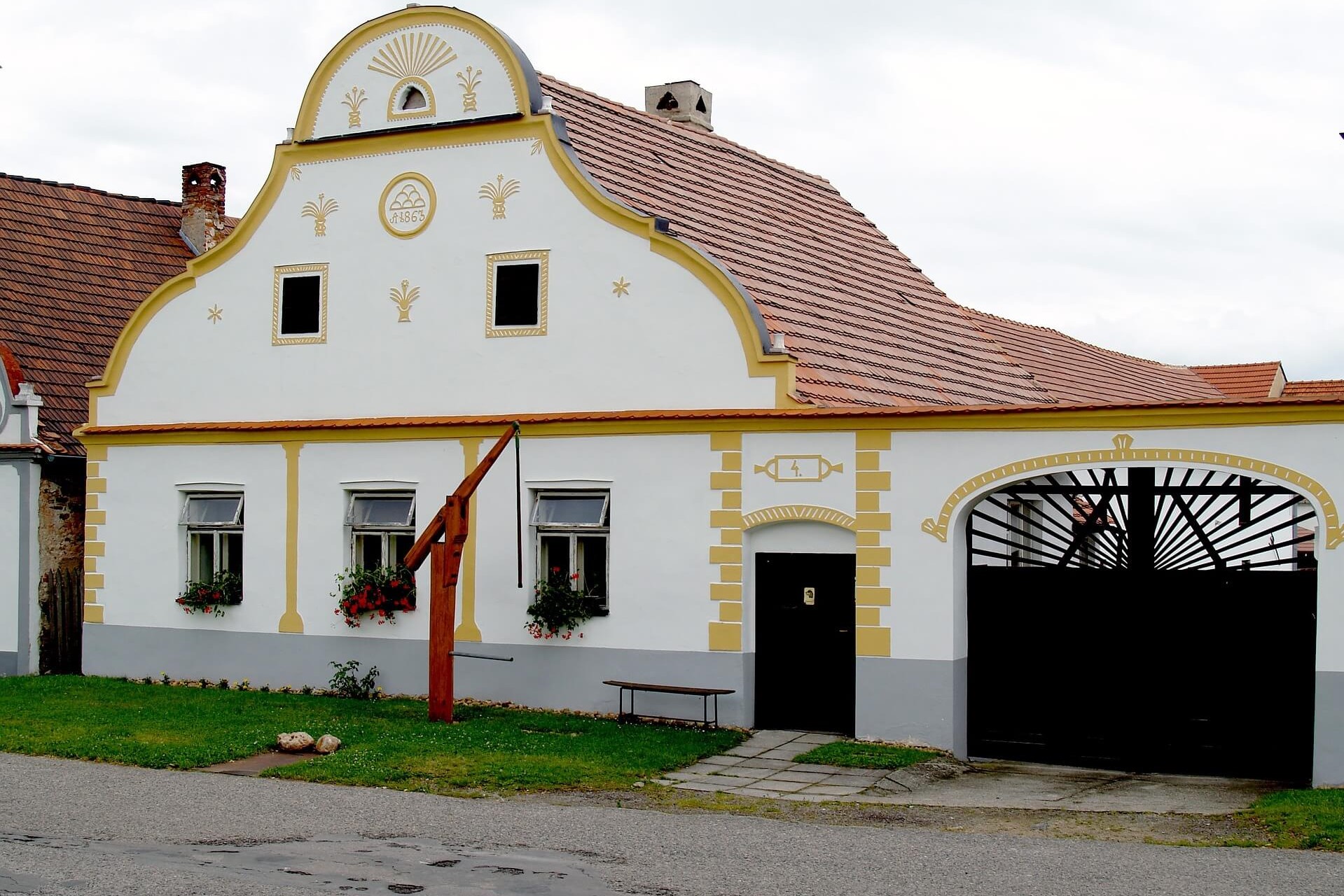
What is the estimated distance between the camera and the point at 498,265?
18719mm

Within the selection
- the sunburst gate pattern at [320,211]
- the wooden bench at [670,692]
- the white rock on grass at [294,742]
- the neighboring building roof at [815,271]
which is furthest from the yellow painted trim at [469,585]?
the neighboring building roof at [815,271]

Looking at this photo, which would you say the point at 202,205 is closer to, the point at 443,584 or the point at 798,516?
the point at 443,584

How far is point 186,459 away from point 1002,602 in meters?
10.1

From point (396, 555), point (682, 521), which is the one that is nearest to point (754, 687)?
point (682, 521)

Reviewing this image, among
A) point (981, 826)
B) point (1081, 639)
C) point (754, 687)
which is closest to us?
point (981, 826)

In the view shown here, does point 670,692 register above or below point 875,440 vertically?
below

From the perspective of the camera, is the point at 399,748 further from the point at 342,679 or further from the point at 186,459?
the point at 186,459

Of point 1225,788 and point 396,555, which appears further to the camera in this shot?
point 396,555

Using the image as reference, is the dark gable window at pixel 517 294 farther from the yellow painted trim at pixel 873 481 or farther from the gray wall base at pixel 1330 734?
the gray wall base at pixel 1330 734

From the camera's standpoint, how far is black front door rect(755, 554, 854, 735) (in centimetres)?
1681

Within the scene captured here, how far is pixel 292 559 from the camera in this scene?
19531mm

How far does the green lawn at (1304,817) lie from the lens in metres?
11.7

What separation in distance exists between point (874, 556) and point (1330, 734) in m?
4.38

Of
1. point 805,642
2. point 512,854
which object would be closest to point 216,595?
point 805,642
